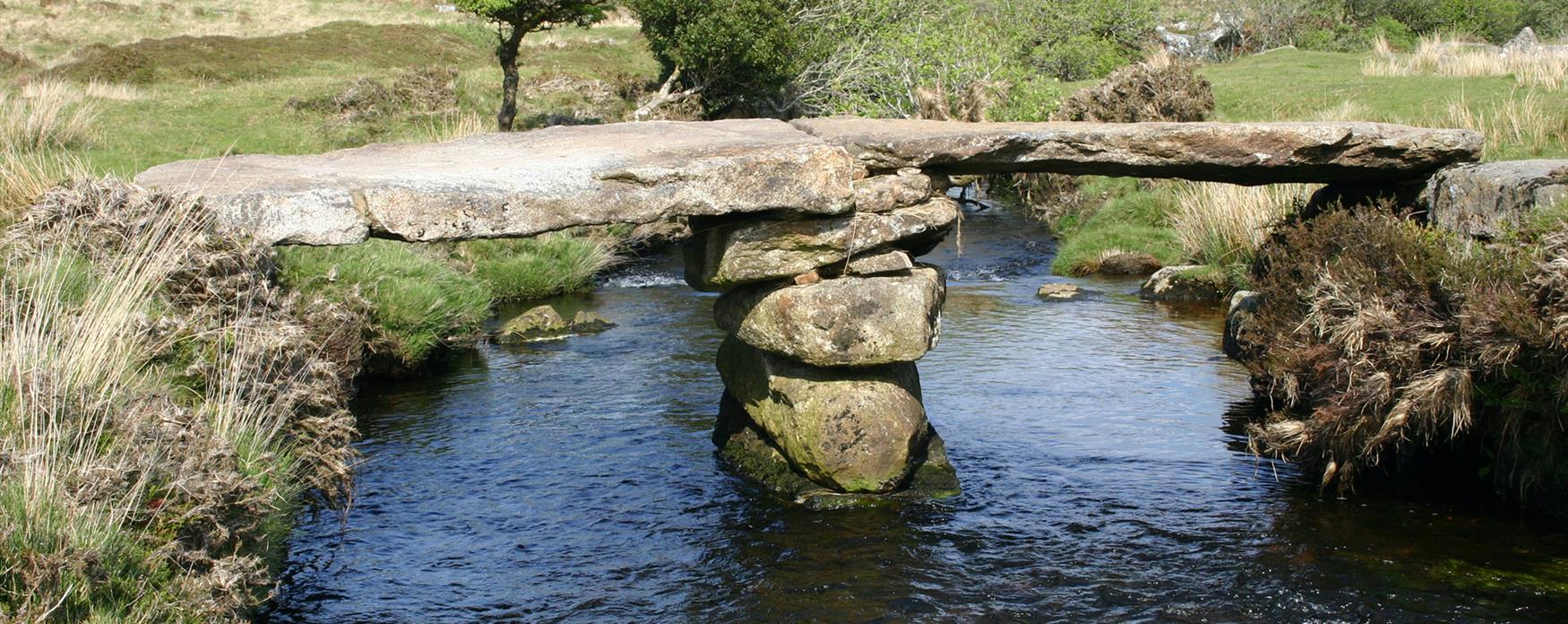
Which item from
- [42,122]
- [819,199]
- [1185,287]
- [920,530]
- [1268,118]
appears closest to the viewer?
[819,199]

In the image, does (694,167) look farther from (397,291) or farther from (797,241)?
(397,291)

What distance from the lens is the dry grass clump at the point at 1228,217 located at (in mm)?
15312

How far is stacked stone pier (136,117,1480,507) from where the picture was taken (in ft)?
23.8

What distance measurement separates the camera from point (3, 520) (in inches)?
176

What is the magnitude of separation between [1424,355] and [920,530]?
3.19 metres

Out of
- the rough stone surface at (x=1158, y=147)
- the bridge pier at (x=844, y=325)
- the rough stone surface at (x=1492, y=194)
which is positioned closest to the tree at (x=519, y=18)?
the rough stone surface at (x=1158, y=147)

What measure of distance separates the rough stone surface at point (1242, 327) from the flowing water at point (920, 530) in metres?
0.37

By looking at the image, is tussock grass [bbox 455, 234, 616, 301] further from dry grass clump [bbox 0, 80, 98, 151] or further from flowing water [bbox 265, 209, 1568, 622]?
dry grass clump [bbox 0, 80, 98, 151]

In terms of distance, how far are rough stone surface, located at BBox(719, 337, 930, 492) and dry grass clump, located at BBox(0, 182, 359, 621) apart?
2852 mm

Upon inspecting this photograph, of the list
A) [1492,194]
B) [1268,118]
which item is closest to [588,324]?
[1492,194]

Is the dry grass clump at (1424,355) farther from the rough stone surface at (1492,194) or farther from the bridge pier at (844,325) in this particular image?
the bridge pier at (844,325)

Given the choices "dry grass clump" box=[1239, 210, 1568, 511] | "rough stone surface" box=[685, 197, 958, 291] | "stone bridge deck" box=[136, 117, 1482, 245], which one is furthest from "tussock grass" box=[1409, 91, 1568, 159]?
"rough stone surface" box=[685, 197, 958, 291]

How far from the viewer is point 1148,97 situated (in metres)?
23.5

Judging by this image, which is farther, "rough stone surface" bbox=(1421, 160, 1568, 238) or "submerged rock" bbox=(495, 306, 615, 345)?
"submerged rock" bbox=(495, 306, 615, 345)
